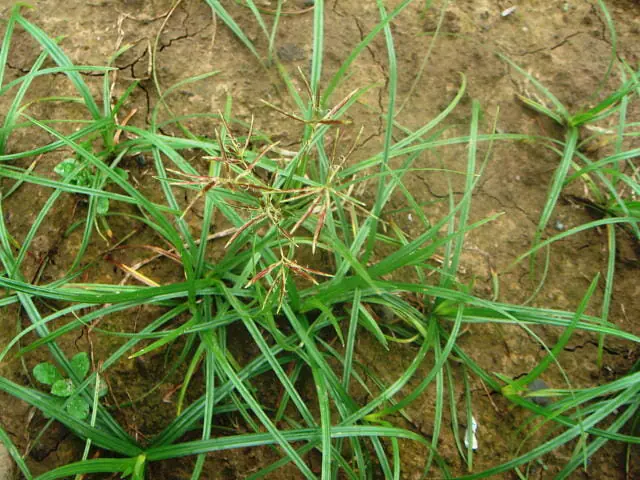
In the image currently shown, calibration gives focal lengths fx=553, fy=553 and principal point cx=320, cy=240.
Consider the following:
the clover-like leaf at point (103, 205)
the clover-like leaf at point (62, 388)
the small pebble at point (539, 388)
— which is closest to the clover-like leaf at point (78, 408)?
the clover-like leaf at point (62, 388)

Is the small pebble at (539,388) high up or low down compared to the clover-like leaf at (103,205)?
down

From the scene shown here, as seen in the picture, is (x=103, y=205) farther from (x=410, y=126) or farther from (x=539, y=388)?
(x=539, y=388)

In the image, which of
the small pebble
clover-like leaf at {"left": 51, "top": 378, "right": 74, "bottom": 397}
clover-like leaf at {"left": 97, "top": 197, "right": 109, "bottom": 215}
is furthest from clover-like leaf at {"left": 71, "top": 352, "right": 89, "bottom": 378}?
the small pebble

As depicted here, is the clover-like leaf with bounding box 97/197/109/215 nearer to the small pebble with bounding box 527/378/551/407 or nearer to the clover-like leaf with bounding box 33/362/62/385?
the clover-like leaf with bounding box 33/362/62/385

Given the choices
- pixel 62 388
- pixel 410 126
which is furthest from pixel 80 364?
pixel 410 126

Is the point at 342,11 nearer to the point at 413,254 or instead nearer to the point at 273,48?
the point at 273,48

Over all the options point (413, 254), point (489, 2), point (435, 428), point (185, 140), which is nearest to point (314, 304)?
point (413, 254)

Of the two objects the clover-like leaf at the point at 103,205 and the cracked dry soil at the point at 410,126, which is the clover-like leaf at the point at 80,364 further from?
the clover-like leaf at the point at 103,205
